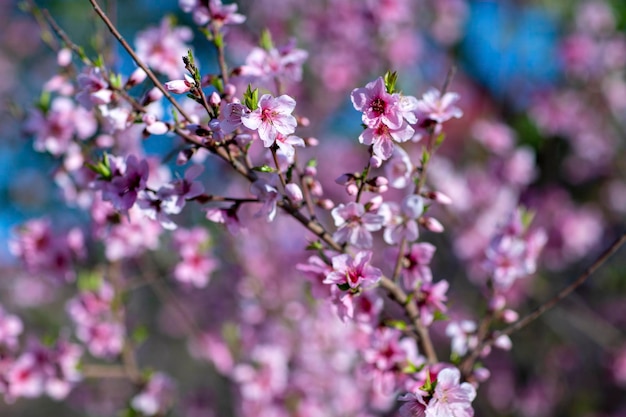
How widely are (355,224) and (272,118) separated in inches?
14.9

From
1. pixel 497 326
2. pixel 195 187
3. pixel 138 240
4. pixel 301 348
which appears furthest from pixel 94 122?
pixel 497 326

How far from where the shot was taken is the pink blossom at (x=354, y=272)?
1491 mm

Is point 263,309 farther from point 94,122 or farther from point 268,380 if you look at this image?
point 94,122

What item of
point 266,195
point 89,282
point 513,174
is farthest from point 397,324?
point 513,174

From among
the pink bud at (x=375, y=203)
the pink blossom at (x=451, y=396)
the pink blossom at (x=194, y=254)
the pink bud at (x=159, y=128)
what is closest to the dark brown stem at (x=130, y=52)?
the pink bud at (x=159, y=128)

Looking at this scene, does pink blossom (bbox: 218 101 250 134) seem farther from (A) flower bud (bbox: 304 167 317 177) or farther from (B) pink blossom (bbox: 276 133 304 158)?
(A) flower bud (bbox: 304 167 317 177)

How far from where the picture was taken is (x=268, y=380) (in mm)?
2891

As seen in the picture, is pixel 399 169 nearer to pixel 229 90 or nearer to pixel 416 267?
pixel 416 267

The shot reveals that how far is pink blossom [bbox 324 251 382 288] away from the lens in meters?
1.49

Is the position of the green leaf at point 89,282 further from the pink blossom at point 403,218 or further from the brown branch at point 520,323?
the brown branch at point 520,323

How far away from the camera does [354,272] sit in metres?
1.51

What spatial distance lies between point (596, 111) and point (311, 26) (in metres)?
2.42

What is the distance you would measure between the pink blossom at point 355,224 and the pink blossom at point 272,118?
273 mm

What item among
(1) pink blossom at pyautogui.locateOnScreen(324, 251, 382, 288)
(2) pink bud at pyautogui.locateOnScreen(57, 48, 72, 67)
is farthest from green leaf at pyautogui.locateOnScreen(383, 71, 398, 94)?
(2) pink bud at pyautogui.locateOnScreen(57, 48, 72, 67)
